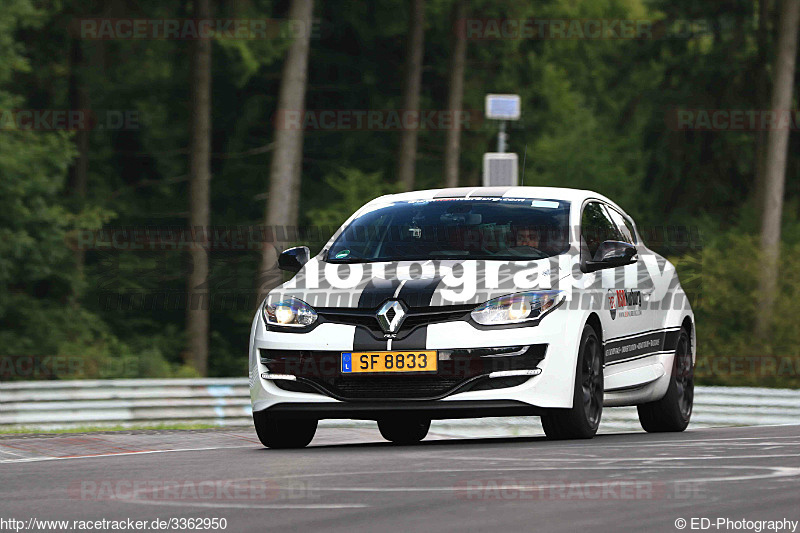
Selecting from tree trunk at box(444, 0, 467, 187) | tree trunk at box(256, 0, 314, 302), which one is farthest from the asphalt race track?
tree trunk at box(444, 0, 467, 187)

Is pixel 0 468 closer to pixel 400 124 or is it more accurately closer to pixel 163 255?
pixel 163 255

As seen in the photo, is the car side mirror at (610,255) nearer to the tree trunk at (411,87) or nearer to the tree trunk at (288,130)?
the tree trunk at (288,130)

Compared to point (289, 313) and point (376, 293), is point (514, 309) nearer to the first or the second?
point (376, 293)

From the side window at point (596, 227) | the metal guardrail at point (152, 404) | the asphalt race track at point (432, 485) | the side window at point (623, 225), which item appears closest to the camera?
the asphalt race track at point (432, 485)

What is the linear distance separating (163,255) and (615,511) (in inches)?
1343

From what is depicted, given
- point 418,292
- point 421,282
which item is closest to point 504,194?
point 421,282

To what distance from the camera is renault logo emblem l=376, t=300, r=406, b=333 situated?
10570 millimetres

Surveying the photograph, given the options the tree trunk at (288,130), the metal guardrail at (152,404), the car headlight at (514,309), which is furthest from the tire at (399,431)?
the tree trunk at (288,130)

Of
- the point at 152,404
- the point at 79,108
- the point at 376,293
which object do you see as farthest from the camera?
the point at 79,108

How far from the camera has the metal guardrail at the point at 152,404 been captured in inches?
767

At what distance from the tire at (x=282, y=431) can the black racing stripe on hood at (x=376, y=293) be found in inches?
49.7

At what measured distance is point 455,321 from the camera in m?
10.6

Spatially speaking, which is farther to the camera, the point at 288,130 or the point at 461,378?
the point at 288,130

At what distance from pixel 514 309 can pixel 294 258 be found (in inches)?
77.9
